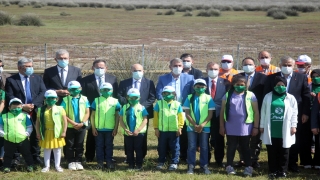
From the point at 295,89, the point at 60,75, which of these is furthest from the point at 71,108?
the point at 295,89

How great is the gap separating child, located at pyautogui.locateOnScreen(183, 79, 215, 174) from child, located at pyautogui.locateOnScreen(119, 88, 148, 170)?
77 centimetres

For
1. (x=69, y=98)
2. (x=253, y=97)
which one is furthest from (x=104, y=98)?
(x=253, y=97)

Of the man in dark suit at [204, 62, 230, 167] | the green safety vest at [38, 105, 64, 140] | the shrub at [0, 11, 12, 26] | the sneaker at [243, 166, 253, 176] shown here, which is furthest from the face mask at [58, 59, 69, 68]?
the shrub at [0, 11, 12, 26]

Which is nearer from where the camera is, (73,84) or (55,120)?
(55,120)

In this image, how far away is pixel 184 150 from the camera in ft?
30.0

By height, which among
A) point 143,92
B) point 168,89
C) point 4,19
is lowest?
point 143,92

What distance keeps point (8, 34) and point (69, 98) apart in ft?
96.4

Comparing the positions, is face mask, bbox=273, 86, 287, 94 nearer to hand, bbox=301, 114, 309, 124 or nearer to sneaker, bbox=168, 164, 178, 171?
hand, bbox=301, 114, 309, 124

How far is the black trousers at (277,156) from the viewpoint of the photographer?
782 centimetres

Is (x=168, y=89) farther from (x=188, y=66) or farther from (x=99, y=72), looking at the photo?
(x=99, y=72)

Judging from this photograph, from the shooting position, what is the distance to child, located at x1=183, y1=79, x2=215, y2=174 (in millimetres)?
8141

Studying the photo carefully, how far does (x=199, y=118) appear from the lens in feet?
26.7

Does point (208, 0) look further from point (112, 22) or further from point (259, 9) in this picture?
point (112, 22)

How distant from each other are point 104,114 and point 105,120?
0.10 meters
